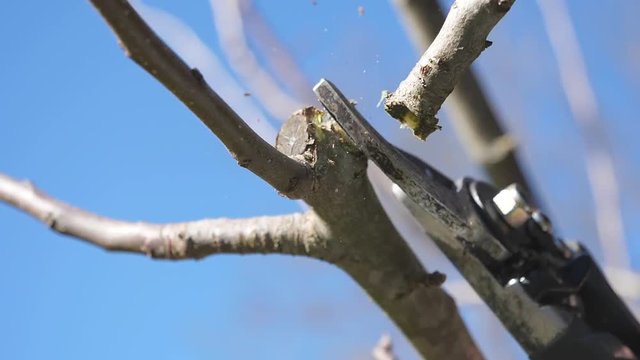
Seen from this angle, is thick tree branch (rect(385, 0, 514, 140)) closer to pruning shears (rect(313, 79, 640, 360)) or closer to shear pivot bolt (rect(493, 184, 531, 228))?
pruning shears (rect(313, 79, 640, 360))

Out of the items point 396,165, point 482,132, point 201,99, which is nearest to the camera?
point 201,99

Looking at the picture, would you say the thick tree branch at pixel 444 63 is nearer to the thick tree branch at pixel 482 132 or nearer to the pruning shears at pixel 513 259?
the pruning shears at pixel 513 259

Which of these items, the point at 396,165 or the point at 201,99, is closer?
the point at 201,99

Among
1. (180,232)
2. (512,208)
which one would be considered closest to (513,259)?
(512,208)

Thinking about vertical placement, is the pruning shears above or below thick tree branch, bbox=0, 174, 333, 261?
below

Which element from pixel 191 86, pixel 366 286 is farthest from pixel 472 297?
pixel 191 86

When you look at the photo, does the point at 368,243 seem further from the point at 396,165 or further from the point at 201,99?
the point at 201,99

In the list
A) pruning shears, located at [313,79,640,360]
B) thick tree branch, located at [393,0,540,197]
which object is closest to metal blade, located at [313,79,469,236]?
pruning shears, located at [313,79,640,360]
